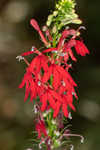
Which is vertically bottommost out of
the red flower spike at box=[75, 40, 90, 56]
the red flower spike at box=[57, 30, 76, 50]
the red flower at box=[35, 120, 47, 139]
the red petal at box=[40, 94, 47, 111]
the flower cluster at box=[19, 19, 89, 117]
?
the red flower at box=[35, 120, 47, 139]

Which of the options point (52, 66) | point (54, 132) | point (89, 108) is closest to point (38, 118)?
point (54, 132)

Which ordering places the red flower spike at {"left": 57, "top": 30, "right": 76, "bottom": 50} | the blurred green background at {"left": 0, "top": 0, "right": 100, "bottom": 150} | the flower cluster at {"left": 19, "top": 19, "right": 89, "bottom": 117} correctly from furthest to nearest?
the blurred green background at {"left": 0, "top": 0, "right": 100, "bottom": 150}, the red flower spike at {"left": 57, "top": 30, "right": 76, "bottom": 50}, the flower cluster at {"left": 19, "top": 19, "right": 89, "bottom": 117}

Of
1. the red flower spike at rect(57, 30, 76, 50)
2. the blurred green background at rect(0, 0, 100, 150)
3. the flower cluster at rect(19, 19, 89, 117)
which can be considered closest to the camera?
the flower cluster at rect(19, 19, 89, 117)

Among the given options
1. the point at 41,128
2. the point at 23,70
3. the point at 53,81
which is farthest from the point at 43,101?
the point at 23,70

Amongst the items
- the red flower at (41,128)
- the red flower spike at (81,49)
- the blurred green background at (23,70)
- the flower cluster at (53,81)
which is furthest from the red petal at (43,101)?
the blurred green background at (23,70)

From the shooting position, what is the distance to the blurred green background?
156 inches

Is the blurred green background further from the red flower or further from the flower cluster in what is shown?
the flower cluster

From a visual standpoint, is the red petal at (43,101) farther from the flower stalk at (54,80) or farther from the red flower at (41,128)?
the red flower at (41,128)

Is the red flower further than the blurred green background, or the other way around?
the blurred green background

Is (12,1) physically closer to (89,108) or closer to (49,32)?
(89,108)

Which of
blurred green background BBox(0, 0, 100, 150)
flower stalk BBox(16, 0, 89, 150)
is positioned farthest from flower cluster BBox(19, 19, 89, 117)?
blurred green background BBox(0, 0, 100, 150)

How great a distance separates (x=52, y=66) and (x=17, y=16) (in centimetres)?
256

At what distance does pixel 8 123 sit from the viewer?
4090mm

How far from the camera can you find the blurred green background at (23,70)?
13.0ft
